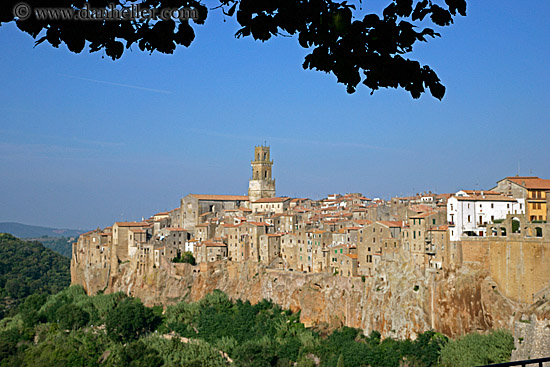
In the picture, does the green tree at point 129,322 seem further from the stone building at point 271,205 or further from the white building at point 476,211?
the white building at point 476,211

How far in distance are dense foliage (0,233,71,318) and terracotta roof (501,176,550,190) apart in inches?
2108

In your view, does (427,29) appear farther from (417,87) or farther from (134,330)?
(134,330)

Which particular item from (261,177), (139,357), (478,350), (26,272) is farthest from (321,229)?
(26,272)

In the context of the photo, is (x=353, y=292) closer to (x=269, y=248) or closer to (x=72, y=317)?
(x=269, y=248)

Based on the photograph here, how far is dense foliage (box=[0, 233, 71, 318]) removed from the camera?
83125 mm

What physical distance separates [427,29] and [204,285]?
5304cm

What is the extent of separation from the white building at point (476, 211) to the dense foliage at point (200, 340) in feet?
20.8

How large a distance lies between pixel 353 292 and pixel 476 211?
10.8 metres

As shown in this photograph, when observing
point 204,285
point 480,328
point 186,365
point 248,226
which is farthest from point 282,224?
point 480,328

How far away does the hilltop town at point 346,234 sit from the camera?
36.2 meters

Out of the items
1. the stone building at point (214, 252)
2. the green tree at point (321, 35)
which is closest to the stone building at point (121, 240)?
the stone building at point (214, 252)

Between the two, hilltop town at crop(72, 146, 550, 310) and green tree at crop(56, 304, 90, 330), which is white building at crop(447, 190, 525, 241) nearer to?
hilltop town at crop(72, 146, 550, 310)

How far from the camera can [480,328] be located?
36.5m

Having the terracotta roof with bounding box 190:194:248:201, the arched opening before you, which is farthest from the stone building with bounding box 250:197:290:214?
the arched opening
